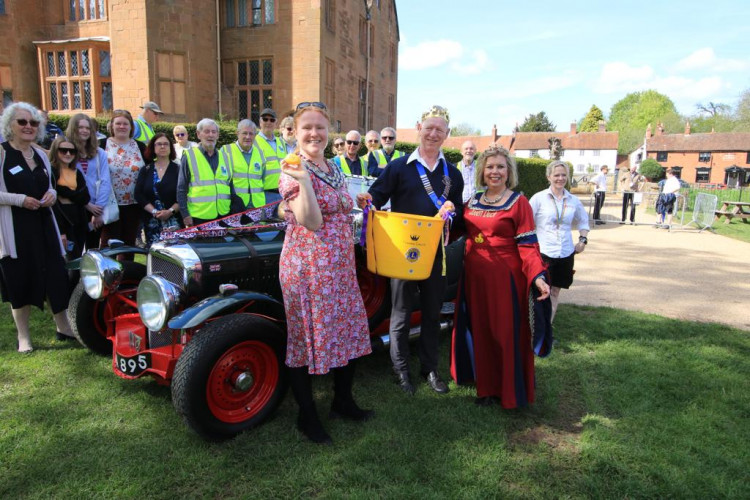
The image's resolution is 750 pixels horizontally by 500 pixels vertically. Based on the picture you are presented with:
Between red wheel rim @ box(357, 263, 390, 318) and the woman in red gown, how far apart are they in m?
0.85

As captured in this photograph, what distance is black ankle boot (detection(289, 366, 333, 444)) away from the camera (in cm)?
286

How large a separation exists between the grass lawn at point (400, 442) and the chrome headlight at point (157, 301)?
764mm

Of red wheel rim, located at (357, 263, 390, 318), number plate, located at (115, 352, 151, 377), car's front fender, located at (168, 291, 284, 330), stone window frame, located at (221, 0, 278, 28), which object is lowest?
number plate, located at (115, 352, 151, 377)

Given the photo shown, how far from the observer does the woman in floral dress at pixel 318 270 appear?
260 cm

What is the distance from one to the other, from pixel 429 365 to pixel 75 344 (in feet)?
10.8

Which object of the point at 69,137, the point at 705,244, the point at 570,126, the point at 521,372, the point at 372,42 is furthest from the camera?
the point at 570,126

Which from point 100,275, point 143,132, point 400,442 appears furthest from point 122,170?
point 400,442

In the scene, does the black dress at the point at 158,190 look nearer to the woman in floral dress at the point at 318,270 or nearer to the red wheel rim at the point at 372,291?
the red wheel rim at the point at 372,291

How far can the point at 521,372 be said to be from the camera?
339cm

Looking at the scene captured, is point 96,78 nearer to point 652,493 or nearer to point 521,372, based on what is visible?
point 521,372

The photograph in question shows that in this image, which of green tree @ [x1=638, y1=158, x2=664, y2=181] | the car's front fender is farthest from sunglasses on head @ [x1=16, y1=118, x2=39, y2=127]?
green tree @ [x1=638, y1=158, x2=664, y2=181]

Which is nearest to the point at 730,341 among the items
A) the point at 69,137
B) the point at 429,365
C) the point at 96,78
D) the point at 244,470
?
the point at 429,365

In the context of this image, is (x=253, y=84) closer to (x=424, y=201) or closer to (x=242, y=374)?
(x=424, y=201)

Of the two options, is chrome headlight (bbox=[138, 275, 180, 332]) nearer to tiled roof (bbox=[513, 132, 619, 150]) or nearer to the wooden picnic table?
the wooden picnic table
